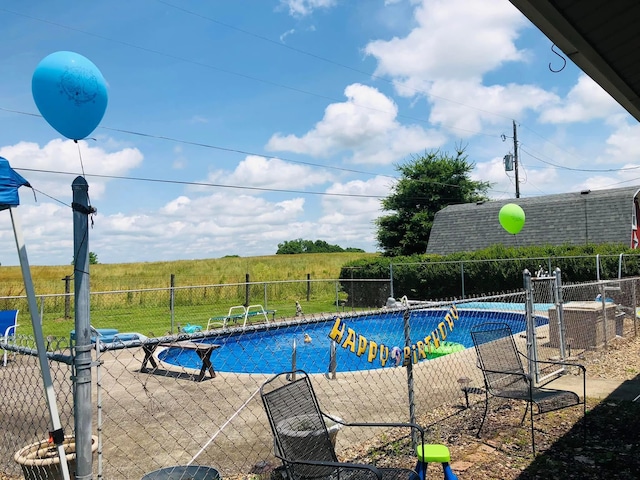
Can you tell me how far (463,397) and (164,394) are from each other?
13.3 ft

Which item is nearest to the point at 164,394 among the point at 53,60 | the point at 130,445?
the point at 130,445

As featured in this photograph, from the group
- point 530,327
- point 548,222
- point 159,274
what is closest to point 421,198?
point 548,222

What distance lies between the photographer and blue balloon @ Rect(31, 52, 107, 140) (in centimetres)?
290

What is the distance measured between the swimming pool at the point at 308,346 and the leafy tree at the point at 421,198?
1455 centimetres

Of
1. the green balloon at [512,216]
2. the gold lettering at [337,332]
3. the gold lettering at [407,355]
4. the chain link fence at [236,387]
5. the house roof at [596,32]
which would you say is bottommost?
the chain link fence at [236,387]

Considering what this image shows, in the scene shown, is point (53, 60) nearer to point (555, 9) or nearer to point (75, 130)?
point (75, 130)

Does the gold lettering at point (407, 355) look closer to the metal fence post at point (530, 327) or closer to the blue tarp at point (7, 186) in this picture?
the metal fence post at point (530, 327)

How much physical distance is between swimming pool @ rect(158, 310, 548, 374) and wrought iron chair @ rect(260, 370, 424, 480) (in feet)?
18.6

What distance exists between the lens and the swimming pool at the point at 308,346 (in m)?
→ 11.4

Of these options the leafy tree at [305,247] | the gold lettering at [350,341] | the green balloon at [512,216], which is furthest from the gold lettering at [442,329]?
the leafy tree at [305,247]

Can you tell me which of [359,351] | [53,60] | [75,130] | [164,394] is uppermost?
[53,60]

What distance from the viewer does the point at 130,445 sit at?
5.00 meters

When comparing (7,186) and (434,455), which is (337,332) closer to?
(434,455)

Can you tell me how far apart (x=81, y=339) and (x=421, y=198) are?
31.2 meters
